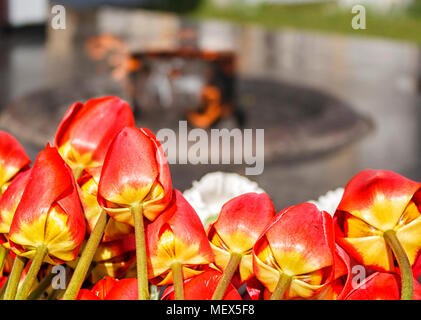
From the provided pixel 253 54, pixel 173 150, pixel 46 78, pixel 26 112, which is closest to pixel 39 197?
pixel 173 150

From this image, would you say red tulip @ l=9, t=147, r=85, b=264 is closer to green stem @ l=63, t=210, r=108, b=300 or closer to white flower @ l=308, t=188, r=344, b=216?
green stem @ l=63, t=210, r=108, b=300

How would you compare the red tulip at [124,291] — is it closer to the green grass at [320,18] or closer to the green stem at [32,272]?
the green stem at [32,272]

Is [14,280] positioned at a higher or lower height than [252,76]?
higher

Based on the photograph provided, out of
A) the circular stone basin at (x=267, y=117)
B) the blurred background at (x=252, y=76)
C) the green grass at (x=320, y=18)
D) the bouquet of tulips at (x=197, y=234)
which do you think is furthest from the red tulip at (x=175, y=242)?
the green grass at (x=320, y=18)

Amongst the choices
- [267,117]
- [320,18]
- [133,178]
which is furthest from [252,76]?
[133,178]

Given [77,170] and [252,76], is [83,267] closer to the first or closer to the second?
[77,170]

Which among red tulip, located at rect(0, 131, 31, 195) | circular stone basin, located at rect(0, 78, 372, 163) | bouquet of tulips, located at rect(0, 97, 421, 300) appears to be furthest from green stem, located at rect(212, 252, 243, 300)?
circular stone basin, located at rect(0, 78, 372, 163)
